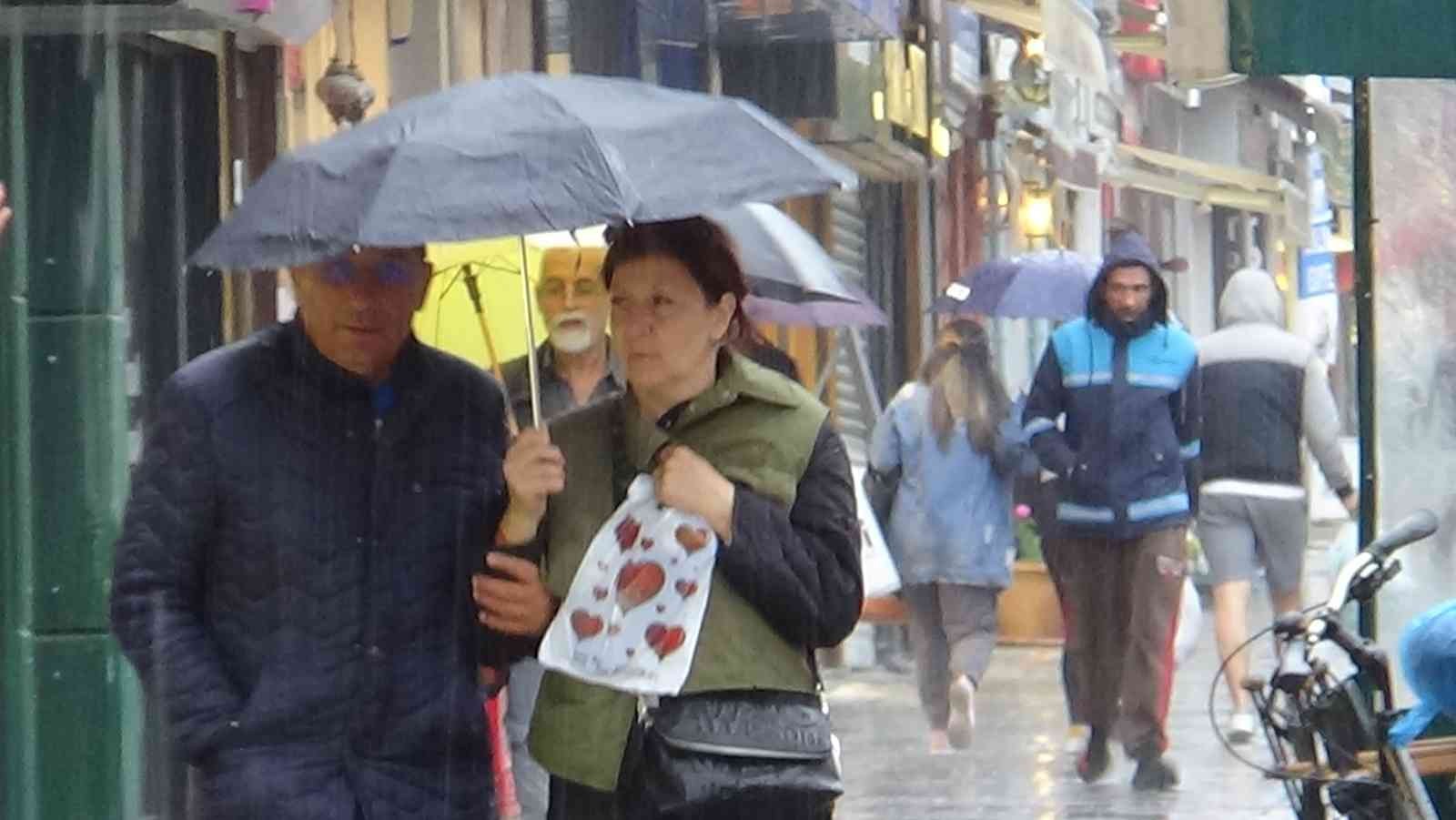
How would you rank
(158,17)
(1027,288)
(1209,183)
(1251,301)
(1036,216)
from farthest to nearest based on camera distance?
1. (1209,183)
2. (1036,216)
3. (1027,288)
4. (1251,301)
5. (158,17)

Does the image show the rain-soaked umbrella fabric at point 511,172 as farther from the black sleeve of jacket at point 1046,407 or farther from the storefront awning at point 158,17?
the black sleeve of jacket at point 1046,407

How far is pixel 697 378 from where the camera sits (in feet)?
16.3

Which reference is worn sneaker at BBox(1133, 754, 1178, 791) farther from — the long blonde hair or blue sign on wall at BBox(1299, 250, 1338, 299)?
blue sign on wall at BBox(1299, 250, 1338, 299)

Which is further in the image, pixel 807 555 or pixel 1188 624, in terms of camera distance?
pixel 1188 624

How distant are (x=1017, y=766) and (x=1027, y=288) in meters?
3.72

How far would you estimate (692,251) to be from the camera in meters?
4.99

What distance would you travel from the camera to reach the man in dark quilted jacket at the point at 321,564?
16.1ft

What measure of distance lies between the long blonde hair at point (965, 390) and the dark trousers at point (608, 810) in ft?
29.9

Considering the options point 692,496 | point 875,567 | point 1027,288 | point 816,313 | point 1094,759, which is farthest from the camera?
point 1027,288

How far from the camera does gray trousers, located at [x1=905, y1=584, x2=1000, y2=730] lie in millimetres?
13914

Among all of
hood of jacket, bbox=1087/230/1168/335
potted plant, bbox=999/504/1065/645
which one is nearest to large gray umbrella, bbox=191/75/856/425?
hood of jacket, bbox=1087/230/1168/335

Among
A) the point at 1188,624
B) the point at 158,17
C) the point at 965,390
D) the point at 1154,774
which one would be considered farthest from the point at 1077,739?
the point at 158,17

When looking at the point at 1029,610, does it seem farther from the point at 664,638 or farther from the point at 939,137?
the point at 664,638

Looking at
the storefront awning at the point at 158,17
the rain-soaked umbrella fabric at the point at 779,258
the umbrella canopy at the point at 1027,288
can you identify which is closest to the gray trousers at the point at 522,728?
the storefront awning at the point at 158,17
